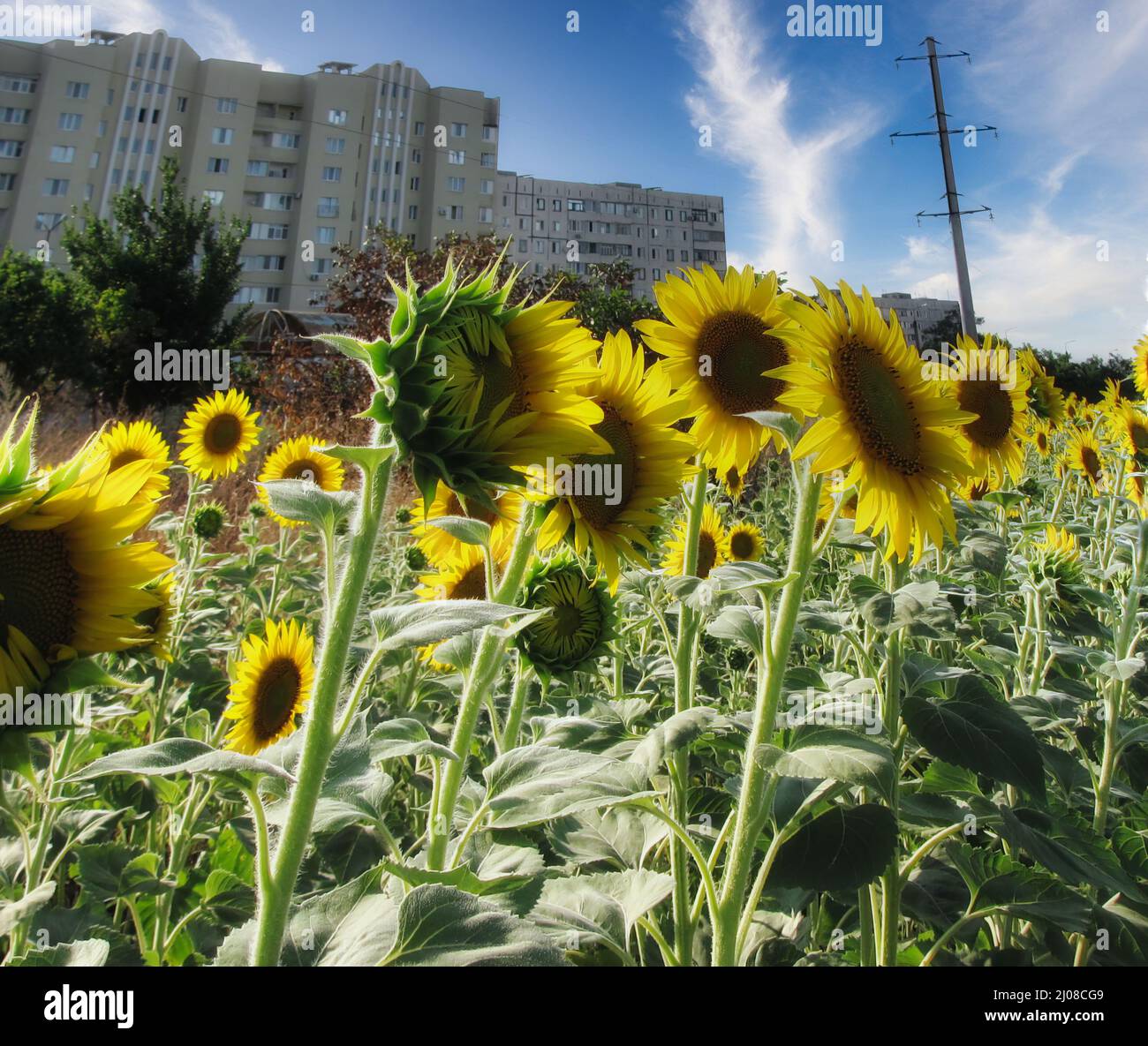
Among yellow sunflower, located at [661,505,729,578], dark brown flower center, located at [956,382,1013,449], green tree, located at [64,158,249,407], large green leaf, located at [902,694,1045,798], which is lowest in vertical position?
large green leaf, located at [902,694,1045,798]

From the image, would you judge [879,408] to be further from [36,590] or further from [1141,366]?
[1141,366]

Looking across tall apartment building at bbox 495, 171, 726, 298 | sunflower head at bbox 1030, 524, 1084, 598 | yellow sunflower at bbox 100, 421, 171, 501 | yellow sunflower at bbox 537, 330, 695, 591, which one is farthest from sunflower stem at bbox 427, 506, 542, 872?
tall apartment building at bbox 495, 171, 726, 298

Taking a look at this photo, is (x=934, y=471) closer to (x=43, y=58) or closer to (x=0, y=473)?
(x=0, y=473)

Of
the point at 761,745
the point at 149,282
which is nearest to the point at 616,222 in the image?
the point at 149,282

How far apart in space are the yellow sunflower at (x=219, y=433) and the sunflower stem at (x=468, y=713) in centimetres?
337

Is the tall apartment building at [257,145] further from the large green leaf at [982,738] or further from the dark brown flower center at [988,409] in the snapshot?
the large green leaf at [982,738]

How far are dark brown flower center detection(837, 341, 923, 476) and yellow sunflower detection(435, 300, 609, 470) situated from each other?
61 cm

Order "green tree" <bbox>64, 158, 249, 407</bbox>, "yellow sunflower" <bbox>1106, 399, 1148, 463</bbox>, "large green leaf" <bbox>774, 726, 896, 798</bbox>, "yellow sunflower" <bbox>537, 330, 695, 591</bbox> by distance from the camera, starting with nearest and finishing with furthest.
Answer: "large green leaf" <bbox>774, 726, 896, 798</bbox>, "yellow sunflower" <bbox>537, 330, 695, 591</bbox>, "yellow sunflower" <bbox>1106, 399, 1148, 463</bbox>, "green tree" <bbox>64, 158, 249, 407</bbox>

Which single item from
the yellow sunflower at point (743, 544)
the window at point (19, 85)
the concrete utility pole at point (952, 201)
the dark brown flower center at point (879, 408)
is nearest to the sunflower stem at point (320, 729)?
the dark brown flower center at point (879, 408)

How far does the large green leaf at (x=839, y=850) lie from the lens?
1.29 m

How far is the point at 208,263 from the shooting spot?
24.1 metres

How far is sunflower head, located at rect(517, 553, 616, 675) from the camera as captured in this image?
1.56 m

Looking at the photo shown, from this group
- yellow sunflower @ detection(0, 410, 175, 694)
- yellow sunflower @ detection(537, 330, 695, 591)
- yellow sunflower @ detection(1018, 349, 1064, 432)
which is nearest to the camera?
yellow sunflower @ detection(0, 410, 175, 694)

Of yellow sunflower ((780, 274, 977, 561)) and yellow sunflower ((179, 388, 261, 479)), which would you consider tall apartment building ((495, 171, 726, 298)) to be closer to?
yellow sunflower ((179, 388, 261, 479))
